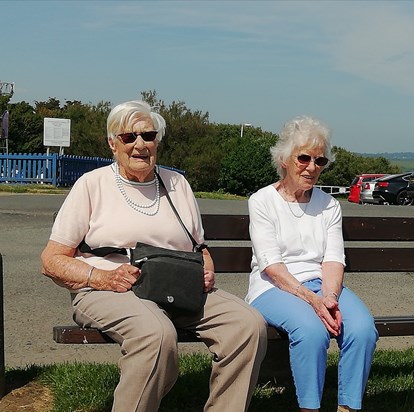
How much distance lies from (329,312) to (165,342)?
37.5 inches

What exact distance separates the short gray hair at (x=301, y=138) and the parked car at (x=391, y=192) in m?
22.9

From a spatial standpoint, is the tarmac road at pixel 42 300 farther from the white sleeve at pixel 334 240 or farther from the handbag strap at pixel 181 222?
the white sleeve at pixel 334 240

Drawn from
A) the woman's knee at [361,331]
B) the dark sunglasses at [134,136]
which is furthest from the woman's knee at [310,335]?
the dark sunglasses at [134,136]

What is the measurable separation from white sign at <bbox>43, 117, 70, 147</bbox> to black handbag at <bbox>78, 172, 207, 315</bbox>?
82.9 ft

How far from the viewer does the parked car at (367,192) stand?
1061 inches

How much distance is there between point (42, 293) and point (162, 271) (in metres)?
4.03

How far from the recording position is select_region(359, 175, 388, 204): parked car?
26.9 metres

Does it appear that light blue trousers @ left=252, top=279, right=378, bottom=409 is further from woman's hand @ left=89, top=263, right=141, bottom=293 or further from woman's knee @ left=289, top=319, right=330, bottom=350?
woman's hand @ left=89, top=263, right=141, bottom=293

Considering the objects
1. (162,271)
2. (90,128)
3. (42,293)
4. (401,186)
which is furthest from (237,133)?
(162,271)

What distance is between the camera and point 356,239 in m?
4.83

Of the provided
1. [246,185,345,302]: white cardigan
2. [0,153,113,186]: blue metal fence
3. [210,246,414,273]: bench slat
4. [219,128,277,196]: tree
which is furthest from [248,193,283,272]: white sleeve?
[219,128,277,196]: tree

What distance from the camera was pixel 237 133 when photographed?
5888 cm

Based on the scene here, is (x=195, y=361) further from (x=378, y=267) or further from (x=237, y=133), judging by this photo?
(x=237, y=133)

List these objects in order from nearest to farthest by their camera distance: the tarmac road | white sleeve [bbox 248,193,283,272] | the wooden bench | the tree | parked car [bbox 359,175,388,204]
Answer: white sleeve [bbox 248,193,283,272]
the wooden bench
the tarmac road
parked car [bbox 359,175,388,204]
the tree
